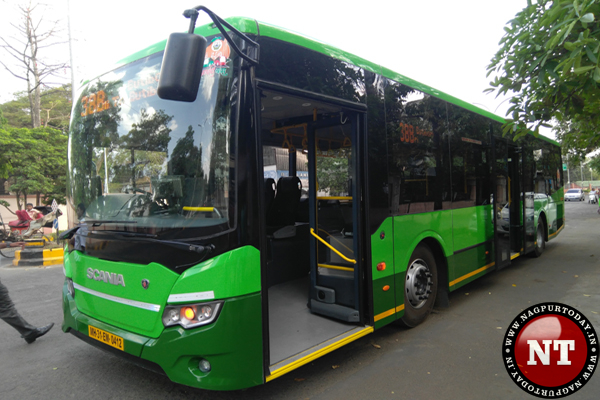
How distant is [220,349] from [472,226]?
462cm

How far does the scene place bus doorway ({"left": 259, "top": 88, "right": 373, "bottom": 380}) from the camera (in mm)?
3676

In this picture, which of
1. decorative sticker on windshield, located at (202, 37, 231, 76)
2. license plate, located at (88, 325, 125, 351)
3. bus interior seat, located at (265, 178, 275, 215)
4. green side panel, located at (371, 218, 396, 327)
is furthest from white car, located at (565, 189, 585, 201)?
license plate, located at (88, 325, 125, 351)

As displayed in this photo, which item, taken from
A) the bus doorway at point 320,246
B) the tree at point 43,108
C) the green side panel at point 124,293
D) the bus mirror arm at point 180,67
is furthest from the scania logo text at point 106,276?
the tree at point 43,108

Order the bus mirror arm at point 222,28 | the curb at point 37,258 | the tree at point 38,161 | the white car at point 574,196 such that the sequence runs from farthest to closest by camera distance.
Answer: the white car at point 574,196
the tree at point 38,161
the curb at point 37,258
the bus mirror arm at point 222,28

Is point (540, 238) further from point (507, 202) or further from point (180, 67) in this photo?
point (180, 67)

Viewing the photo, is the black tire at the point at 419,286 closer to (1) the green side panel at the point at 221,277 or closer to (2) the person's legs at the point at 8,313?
(1) the green side panel at the point at 221,277

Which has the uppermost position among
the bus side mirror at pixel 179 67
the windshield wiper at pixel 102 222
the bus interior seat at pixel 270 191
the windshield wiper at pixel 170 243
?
the bus side mirror at pixel 179 67

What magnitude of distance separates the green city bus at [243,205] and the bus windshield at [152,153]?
0.5 inches

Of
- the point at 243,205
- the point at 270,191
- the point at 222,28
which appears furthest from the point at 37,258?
the point at 222,28

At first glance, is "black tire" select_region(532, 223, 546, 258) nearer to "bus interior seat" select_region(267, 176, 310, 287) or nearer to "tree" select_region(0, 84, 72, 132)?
"bus interior seat" select_region(267, 176, 310, 287)

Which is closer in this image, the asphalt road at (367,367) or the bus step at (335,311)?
the asphalt road at (367,367)

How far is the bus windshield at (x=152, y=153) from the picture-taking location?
9.46 feet

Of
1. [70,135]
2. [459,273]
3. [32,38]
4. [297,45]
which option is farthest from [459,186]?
[32,38]

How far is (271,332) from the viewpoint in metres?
3.88
